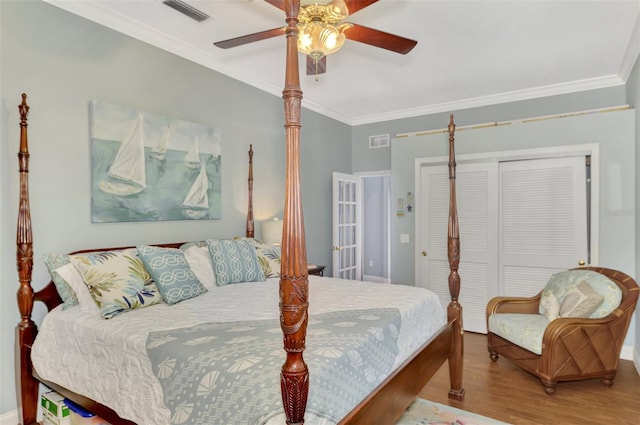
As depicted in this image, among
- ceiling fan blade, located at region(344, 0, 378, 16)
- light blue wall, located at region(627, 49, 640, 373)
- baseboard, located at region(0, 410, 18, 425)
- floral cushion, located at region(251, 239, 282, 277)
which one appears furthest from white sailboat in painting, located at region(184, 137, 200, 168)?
light blue wall, located at region(627, 49, 640, 373)

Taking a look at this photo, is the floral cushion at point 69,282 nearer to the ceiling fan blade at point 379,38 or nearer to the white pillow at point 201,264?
the white pillow at point 201,264

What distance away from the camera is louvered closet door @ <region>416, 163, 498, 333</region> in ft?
14.3

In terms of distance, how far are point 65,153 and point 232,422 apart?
2211 mm

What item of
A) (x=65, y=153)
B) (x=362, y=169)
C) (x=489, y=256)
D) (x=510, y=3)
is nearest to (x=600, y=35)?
(x=510, y=3)

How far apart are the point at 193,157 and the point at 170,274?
1.32 m

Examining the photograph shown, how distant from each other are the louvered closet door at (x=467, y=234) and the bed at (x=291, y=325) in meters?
1.55

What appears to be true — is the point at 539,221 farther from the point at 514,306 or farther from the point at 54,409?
the point at 54,409

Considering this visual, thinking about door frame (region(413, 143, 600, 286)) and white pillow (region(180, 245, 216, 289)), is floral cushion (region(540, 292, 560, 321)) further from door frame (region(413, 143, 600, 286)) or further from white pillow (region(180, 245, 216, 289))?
white pillow (region(180, 245, 216, 289))

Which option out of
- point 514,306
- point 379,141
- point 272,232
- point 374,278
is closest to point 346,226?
point 379,141

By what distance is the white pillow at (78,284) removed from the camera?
7.45 feet

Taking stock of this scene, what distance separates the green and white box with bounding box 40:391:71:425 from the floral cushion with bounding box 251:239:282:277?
160cm

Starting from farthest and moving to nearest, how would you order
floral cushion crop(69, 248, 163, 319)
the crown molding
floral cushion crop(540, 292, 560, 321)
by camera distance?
the crown molding → floral cushion crop(540, 292, 560, 321) → floral cushion crop(69, 248, 163, 319)

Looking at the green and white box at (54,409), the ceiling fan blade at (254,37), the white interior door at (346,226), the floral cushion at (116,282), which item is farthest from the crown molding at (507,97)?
the green and white box at (54,409)

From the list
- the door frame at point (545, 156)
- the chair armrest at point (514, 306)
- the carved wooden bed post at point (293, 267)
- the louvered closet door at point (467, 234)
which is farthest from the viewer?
the louvered closet door at point (467, 234)
